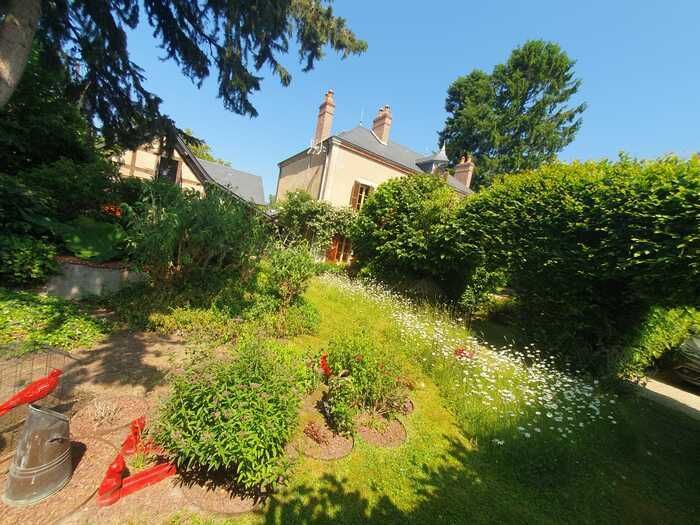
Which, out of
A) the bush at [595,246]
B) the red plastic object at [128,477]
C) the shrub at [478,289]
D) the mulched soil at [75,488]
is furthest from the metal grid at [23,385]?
the shrub at [478,289]

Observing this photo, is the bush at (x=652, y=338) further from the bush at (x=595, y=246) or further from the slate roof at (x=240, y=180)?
the slate roof at (x=240, y=180)

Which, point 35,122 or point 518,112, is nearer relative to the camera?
point 35,122

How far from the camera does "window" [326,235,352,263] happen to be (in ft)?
53.2

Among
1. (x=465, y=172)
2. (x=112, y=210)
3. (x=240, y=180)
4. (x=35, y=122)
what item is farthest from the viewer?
(x=240, y=180)

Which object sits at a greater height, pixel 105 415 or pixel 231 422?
pixel 231 422

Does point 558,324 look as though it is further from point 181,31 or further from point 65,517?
point 181,31

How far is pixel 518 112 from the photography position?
93.2 ft

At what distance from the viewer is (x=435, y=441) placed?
12.0ft

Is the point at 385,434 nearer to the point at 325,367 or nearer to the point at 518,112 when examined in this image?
the point at 325,367

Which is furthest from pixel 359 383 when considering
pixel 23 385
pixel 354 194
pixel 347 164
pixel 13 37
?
pixel 347 164

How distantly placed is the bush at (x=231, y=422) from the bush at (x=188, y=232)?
396 centimetres

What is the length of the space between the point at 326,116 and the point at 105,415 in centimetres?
1772

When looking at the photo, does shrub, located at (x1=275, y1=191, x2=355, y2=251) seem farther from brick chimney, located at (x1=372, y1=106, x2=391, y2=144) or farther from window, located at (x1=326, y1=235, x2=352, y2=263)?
brick chimney, located at (x1=372, y1=106, x2=391, y2=144)

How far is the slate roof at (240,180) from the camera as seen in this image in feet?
70.3
